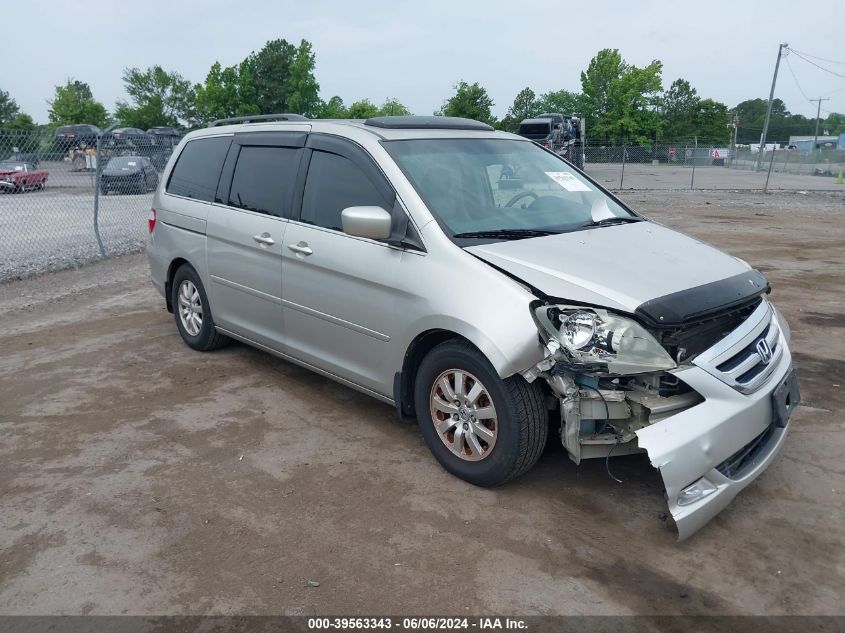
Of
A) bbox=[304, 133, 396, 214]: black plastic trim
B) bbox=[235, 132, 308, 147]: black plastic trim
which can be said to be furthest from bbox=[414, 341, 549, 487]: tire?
bbox=[235, 132, 308, 147]: black plastic trim

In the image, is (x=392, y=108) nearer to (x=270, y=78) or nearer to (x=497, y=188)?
(x=270, y=78)

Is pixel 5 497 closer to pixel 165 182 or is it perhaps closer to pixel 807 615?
pixel 165 182

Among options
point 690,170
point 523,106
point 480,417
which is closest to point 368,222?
point 480,417

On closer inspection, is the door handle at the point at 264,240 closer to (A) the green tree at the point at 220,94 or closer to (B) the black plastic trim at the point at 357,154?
(B) the black plastic trim at the point at 357,154

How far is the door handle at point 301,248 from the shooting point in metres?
4.55

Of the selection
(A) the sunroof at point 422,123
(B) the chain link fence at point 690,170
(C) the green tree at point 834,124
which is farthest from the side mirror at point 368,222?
(C) the green tree at point 834,124

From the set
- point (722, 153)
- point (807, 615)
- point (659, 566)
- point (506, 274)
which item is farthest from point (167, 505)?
point (722, 153)

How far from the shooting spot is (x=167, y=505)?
3658mm

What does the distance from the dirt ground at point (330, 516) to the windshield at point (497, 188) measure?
4.54ft

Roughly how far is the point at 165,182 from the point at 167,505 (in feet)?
11.5

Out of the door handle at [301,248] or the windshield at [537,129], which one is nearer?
the door handle at [301,248]

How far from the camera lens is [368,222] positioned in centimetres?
389

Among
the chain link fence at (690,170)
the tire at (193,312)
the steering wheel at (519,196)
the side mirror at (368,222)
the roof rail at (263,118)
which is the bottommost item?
the chain link fence at (690,170)

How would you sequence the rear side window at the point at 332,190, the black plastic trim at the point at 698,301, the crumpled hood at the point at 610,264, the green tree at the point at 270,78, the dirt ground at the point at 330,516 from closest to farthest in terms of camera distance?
1. the dirt ground at the point at 330,516
2. the black plastic trim at the point at 698,301
3. the crumpled hood at the point at 610,264
4. the rear side window at the point at 332,190
5. the green tree at the point at 270,78
